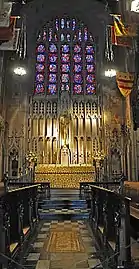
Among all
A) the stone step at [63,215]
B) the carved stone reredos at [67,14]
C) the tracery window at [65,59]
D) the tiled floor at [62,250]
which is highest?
the carved stone reredos at [67,14]

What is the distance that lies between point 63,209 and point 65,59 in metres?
14.0

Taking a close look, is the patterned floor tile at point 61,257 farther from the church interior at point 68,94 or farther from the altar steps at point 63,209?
the church interior at point 68,94

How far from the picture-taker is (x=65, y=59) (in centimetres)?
2092

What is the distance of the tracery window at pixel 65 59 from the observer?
20188mm

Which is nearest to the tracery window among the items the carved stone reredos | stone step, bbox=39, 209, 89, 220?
the carved stone reredos

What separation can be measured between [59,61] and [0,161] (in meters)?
8.71

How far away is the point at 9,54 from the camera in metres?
19.3

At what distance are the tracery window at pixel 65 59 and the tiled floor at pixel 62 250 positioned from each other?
1438cm

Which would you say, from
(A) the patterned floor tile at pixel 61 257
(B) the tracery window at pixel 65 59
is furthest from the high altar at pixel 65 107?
(A) the patterned floor tile at pixel 61 257

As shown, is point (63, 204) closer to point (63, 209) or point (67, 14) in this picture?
point (63, 209)

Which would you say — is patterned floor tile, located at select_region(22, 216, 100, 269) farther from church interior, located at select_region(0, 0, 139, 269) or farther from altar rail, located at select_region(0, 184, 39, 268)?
church interior, located at select_region(0, 0, 139, 269)

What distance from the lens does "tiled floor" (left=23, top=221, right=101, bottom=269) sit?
3840 mm

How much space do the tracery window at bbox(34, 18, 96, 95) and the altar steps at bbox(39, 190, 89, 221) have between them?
11.0 metres

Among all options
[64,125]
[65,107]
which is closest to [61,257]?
[64,125]
